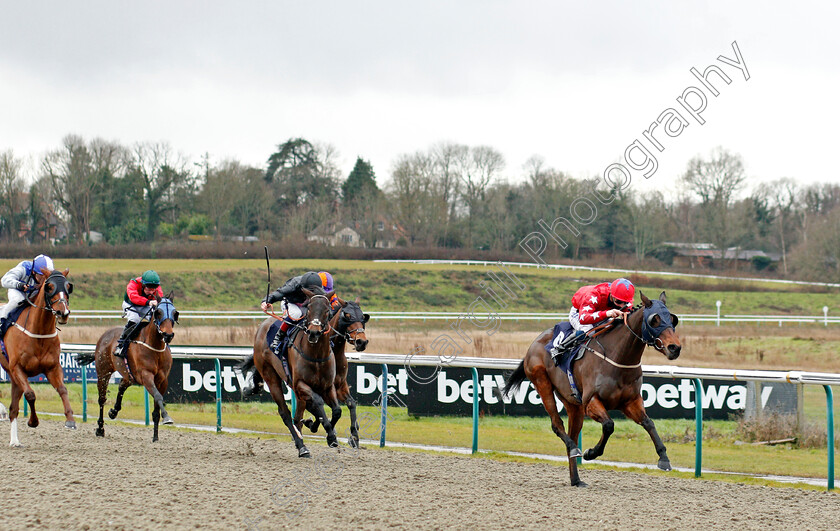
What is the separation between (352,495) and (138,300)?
5076mm

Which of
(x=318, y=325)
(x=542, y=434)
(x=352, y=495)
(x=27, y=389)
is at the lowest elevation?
(x=542, y=434)

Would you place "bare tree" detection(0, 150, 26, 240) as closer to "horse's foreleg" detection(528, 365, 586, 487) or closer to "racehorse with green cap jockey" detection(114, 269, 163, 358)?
"racehorse with green cap jockey" detection(114, 269, 163, 358)

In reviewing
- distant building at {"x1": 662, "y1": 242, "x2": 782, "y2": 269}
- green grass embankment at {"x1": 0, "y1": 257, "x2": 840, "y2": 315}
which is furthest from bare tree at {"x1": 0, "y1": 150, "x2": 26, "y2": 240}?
distant building at {"x1": 662, "y1": 242, "x2": 782, "y2": 269}

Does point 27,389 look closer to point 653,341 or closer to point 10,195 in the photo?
point 653,341

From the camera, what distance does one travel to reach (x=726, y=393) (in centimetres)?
1105

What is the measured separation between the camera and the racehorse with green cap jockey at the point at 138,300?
10484 mm

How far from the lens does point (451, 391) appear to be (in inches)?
469

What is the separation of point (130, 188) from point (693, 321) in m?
37.6

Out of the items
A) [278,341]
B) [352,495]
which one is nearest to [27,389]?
[278,341]

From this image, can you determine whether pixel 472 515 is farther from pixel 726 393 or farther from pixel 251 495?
pixel 726 393

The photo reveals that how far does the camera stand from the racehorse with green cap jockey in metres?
10.5

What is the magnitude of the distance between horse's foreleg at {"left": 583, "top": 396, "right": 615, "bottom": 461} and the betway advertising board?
319 centimetres

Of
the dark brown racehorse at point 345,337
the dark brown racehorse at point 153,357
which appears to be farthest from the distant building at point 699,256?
the dark brown racehorse at point 345,337

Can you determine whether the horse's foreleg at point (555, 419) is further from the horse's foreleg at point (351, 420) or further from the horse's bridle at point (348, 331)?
the horse's foreleg at point (351, 420)
